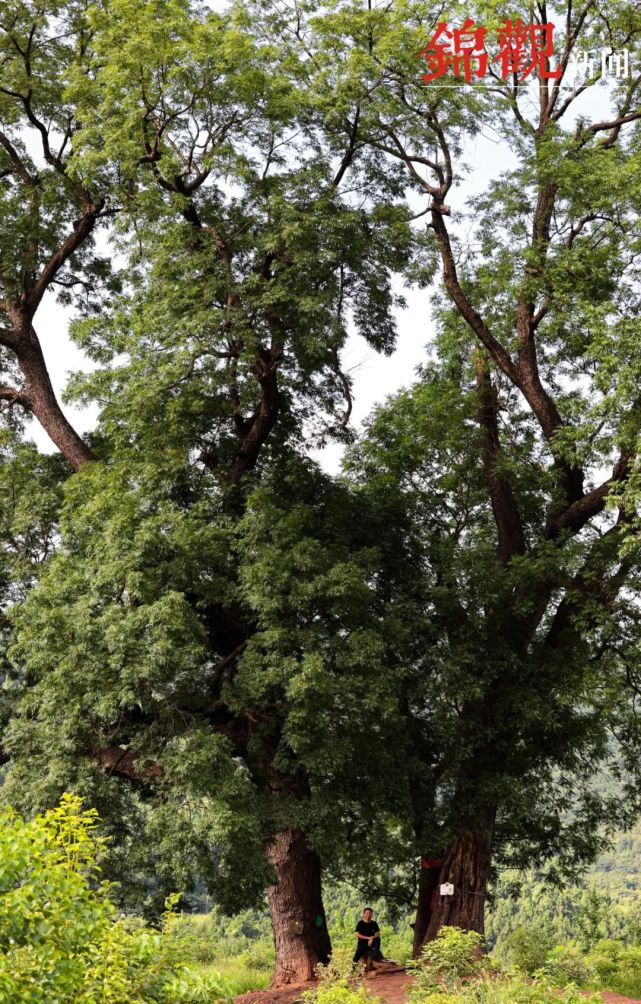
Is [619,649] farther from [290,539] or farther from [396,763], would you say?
[290,539]

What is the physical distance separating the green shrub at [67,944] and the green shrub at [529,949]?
7.39 metres

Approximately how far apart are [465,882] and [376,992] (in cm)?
190

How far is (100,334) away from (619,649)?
7.01 meters

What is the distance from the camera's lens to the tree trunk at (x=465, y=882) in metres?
12.0

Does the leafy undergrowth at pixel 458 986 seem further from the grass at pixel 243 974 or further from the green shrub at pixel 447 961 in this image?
the grass at pixel 243 974

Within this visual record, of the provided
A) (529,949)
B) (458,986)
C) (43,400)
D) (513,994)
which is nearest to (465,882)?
(529,949)

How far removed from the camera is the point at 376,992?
34.9 feet

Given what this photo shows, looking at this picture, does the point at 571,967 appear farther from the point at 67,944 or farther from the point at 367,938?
the point at 67,944

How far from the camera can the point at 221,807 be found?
977cm

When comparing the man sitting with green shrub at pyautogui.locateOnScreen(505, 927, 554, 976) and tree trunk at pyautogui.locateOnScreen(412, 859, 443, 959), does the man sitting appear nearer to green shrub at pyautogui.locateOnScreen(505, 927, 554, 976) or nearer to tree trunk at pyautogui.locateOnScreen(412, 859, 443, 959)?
tree trunk at pyautogui.locateOnScreen(412, 859, 443, 959)

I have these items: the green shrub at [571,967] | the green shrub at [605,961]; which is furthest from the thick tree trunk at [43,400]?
the green shrub at [605,961]

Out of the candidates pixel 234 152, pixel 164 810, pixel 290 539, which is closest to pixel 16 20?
pixel 234 152

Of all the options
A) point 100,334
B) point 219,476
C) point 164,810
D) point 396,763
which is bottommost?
point 164,810

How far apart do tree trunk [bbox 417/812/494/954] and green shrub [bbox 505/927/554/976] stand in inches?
16.6
